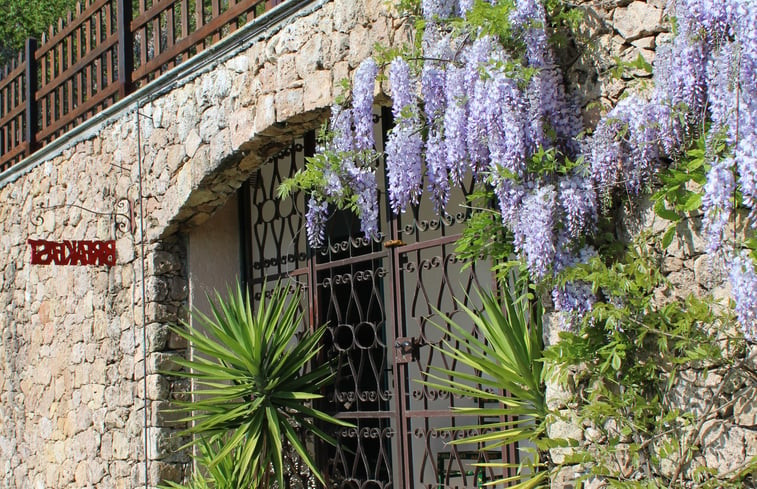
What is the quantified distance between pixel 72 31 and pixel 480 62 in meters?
4.92

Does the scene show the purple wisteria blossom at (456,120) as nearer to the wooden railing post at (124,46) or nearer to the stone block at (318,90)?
the stone block at (318,90)

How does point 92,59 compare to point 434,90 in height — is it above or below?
above

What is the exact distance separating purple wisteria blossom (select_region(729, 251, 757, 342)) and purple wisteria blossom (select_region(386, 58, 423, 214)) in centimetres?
149

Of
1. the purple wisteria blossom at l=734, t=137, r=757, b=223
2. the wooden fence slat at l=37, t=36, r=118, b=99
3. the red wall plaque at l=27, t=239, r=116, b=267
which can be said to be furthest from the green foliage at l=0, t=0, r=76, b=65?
the purple wisteria blossom at l=734, t=137, r=757, b=223

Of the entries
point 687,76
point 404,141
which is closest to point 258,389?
point 404,141

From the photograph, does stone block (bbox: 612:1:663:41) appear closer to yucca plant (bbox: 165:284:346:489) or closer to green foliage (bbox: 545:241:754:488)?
green foliage (bbox: 545:241:754:488)

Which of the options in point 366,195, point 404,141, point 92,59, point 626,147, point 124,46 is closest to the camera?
point 626,147

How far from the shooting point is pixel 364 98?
4.18 m


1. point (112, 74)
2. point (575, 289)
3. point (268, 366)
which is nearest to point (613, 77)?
point (575, 289)

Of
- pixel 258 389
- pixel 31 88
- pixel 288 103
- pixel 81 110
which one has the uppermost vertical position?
pixel 31 88

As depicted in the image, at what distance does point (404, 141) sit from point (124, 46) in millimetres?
3422

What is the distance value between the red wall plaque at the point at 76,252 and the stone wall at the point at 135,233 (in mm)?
82

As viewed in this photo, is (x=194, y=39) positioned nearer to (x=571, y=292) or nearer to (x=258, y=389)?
(x=258, y=389)

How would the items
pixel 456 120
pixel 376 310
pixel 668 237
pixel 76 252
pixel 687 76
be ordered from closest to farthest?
pixel 687 76 < pixel 668 237 < pixel 456 120 < pixel 76 252 < pixel 376 310
